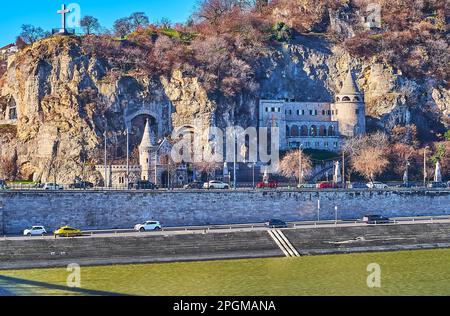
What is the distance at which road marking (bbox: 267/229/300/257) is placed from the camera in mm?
59094

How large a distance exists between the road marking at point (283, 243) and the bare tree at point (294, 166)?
23.6 m

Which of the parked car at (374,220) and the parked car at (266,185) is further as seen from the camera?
A: the parked car at (266,185)

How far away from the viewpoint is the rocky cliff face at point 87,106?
83.1 m

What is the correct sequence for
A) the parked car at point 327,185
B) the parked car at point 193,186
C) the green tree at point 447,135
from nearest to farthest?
the parked car at point 193,186, the parked car at point 327,185, the green tree at point 447,135

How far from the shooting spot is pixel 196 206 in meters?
69.8

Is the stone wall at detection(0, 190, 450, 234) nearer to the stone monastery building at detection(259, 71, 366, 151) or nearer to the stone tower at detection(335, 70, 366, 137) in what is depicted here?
the stone monastery building at detection(259, 71, 366, 151)

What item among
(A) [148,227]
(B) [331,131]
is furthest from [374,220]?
(B) [331,131]

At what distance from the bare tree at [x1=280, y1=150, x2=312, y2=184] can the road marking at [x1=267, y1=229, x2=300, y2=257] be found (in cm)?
2356

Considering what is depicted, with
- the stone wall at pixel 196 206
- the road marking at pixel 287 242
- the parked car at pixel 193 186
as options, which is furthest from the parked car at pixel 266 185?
the road marking at pixel 287 242

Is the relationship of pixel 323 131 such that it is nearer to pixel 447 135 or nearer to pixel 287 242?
pixel 447 135
